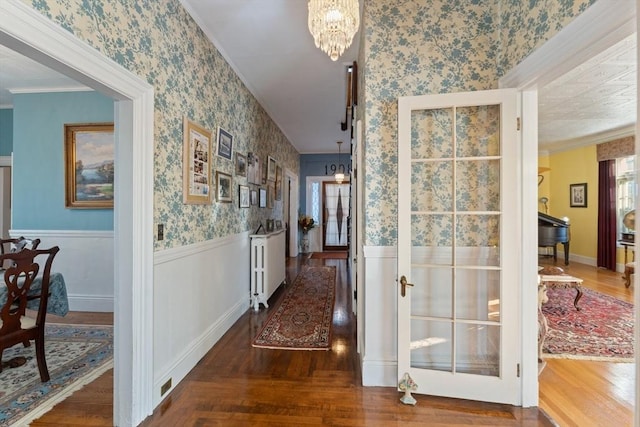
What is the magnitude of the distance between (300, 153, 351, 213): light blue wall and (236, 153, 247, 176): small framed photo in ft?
15.6

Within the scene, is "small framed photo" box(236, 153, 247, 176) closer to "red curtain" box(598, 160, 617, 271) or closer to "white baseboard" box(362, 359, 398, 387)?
"white baseboard" box(362, 359, 398, 387)

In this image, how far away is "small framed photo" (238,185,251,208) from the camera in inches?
139

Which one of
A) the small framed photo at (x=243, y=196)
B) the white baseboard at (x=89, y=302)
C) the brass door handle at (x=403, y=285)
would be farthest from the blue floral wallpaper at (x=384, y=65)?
the white baseboard at (x=89, y=302)

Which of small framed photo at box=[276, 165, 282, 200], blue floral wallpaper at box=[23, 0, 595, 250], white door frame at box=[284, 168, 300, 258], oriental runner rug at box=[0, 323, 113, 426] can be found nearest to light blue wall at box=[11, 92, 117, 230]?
oriental runner rug at box=[0, 323, 113, 426]

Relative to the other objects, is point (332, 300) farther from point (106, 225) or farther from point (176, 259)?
point (106, 225)

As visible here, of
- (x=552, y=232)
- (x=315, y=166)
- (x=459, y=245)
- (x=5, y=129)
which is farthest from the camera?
(x=315, y=166)

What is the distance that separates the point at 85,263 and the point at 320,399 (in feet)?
11.1

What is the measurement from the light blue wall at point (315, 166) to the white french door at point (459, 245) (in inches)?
248

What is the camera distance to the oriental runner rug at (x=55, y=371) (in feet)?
6.17

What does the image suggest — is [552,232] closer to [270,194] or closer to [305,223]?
[270,194]

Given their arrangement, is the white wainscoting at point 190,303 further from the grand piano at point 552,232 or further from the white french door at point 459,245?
the grand piano at point 552,232

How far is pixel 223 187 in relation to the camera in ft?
9.78

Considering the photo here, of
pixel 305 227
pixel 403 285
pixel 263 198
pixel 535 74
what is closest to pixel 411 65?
pixel 535 74

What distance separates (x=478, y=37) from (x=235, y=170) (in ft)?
8.34
